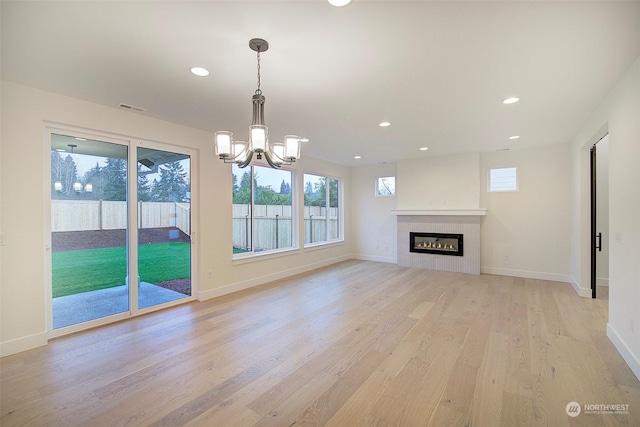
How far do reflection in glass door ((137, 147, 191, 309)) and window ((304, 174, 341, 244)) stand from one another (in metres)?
2.86

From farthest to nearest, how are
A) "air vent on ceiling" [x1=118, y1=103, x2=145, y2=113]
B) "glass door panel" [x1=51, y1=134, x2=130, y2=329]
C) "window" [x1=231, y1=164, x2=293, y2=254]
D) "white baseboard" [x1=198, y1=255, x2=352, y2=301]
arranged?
"window" [x1=231, y1=164, x2=293, y2=254] → "white baseboard" [x1=198, y1=255, x2=352, y2=301] → "air vent on ceiling" [x1=118, y1=103, x2=145, y2=113] → "glass door panel" [x1=51, y1=134, x2=130, y2=329]

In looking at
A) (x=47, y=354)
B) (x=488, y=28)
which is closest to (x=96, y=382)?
(x=47, y=354)

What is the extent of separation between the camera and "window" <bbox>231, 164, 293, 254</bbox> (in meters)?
5.08

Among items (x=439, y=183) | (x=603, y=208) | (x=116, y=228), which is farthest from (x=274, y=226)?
(x=603, y=208)

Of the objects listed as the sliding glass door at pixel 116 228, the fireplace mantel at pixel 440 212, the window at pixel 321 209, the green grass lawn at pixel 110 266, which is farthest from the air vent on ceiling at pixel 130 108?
the fireplace mantel at pixel 440 212

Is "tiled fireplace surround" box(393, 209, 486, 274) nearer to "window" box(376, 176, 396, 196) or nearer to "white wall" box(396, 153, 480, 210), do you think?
"white wall" box(396, 153, 480, 210)

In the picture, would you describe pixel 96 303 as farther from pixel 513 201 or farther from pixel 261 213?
pixel 513 201

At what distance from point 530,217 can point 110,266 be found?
7245mm

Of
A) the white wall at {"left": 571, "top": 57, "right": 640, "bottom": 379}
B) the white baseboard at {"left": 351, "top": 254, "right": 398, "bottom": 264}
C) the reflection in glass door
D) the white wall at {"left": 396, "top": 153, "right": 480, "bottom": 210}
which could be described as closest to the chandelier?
the reflection in glass door

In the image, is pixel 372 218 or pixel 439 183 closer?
pixel 439 183

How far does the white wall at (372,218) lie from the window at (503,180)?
2198 millimetres

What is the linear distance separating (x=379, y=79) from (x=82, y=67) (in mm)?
2637

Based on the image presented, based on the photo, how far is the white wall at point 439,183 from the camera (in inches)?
243

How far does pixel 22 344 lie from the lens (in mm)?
2793
